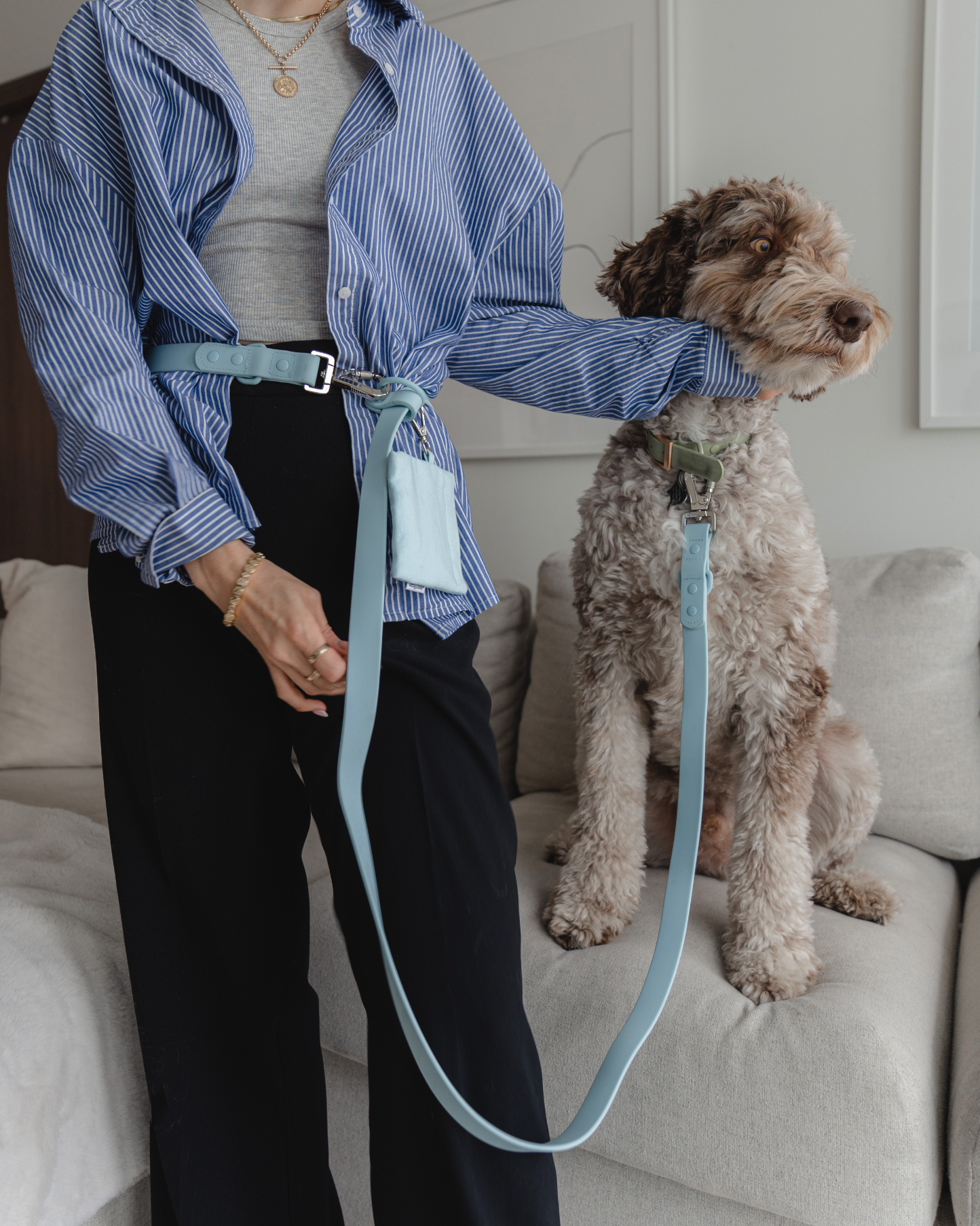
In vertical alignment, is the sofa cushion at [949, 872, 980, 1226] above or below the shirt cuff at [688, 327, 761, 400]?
below

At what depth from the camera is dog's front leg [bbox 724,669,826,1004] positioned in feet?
3.78

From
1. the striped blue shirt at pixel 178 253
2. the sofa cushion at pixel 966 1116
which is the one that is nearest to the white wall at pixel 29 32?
the striped blue shirt at pixel 178 253

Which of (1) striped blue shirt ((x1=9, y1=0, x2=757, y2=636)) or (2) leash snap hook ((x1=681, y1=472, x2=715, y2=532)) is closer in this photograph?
(1) striped blue shirt ((x1=9, y1=0, x2=757, y2=636))

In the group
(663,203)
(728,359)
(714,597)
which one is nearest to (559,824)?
(714,597)

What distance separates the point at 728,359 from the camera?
1.09 m

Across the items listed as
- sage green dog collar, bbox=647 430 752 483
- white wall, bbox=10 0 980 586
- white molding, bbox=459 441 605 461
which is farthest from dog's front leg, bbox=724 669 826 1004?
white molding, bbox=459 441 605 461

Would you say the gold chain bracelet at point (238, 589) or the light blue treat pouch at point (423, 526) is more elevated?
the light blue treat pouch at point (423, 526)

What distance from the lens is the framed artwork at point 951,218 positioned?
1.63 metres

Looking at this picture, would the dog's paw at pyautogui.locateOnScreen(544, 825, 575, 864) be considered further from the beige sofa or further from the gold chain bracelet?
the gold chain bracelet

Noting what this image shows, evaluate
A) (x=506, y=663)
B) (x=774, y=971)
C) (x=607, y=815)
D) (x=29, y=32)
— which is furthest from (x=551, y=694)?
(x=29, y=32)

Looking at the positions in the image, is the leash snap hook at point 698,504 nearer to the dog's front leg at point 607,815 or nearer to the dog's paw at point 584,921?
the dog's front leg at point 607,815

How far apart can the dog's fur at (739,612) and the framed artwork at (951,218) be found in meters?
0.72

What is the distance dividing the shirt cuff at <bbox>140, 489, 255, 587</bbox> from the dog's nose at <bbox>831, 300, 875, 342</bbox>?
0.71 meters

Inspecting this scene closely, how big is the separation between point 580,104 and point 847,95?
0.62 metres
